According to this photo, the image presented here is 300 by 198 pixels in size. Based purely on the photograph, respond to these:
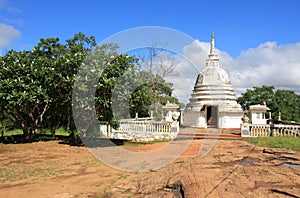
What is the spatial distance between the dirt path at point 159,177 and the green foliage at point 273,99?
27.9 meters

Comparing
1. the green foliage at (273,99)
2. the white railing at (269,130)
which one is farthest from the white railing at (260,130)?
the green foliage at (273,99)

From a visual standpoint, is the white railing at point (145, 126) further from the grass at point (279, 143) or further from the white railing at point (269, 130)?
the grass at point (279, 143)

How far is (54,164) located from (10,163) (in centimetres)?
167

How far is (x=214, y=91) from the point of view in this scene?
2373 cm

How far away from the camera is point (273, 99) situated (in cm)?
3881

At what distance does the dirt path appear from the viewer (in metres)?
6.79

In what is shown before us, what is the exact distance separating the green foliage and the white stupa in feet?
53.1

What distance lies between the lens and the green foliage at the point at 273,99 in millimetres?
38009

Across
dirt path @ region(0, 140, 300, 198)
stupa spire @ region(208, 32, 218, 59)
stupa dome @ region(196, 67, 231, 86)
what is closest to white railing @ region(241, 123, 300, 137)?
dirt path @ region(0, 140, 300, 198)

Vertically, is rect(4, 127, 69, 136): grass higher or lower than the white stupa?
lower

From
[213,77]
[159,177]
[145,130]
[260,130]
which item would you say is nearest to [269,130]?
[260,130]

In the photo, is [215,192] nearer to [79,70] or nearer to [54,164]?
[54,164]

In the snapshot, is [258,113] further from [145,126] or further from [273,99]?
[273,99]

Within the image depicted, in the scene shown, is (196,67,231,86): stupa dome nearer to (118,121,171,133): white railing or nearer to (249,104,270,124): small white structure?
(249,104,270,124): small white structure
